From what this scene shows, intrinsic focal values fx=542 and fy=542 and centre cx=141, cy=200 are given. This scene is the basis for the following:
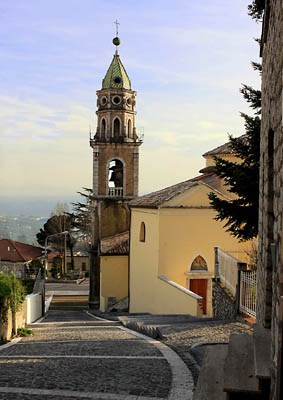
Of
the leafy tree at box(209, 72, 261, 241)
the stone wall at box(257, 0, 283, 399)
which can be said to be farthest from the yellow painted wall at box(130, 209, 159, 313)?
the stone wall at box(257, 0, 283, 399)

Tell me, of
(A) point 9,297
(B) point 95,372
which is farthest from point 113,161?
(B) point 95,372

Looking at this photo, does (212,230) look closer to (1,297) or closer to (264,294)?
(1,297)

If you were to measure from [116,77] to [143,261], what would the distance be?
16562 millimetres

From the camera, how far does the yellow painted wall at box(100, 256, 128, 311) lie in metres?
31.1

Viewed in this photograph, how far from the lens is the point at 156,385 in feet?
22.0

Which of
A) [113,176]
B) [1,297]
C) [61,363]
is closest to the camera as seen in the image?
[61,363]

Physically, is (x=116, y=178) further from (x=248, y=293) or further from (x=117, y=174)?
(x=248, y=293)

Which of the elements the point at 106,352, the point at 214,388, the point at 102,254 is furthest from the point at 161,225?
the point at 214,388

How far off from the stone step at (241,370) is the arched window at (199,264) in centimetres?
1734

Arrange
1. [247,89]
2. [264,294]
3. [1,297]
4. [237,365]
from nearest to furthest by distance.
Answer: [237,365] < [264,294] < [247,89] < [1,297]

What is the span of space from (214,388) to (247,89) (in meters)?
9.30

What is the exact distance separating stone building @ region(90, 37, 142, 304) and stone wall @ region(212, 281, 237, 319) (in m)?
20.5

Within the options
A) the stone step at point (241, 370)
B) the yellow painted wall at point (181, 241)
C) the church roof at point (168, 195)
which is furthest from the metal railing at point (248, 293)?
the church roof at point (168, 195)

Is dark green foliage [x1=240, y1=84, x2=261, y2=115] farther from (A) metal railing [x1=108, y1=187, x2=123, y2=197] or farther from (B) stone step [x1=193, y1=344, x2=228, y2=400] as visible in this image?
(A) metal railing [x1=108, y1=187, x2=123, y2=197]
